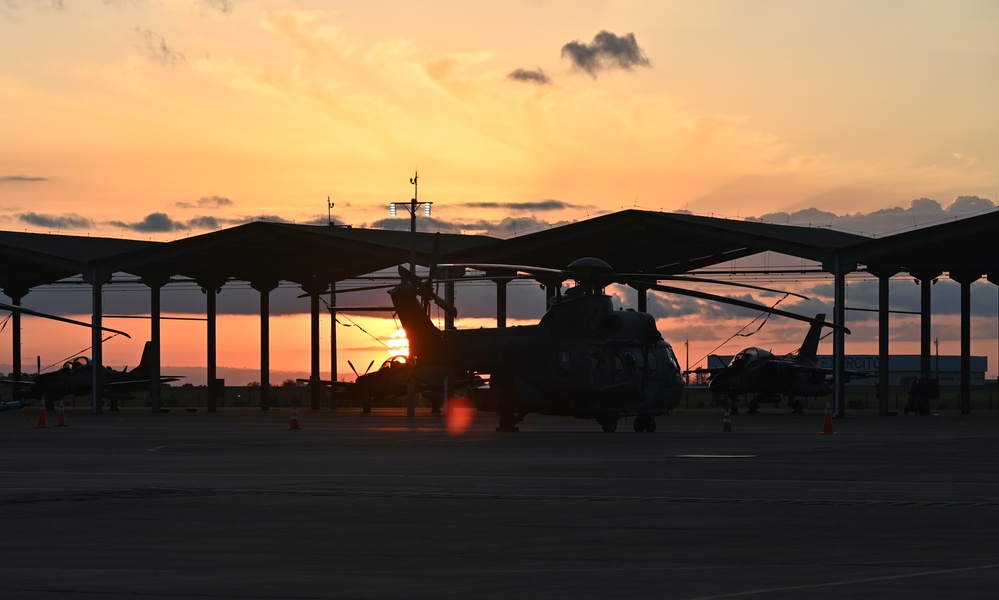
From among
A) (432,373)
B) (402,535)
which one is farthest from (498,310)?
(402,535)

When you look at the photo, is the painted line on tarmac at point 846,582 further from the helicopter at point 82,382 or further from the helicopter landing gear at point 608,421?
the helicopter at point 82,382

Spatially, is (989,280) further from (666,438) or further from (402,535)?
(402,535)

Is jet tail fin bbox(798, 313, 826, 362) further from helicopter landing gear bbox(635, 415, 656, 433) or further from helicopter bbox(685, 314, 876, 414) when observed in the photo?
helicopter landing gear bbox(635, 415, 656, 433)

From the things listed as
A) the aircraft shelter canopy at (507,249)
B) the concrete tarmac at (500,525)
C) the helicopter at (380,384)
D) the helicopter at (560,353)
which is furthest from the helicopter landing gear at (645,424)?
the helicopter at (380,384)

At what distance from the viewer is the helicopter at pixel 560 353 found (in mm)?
39125

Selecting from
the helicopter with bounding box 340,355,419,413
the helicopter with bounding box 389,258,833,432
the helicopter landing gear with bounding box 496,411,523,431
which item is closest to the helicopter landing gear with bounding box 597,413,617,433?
the helicopter with bounding box 389,258,833,432

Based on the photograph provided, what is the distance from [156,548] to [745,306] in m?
24.8

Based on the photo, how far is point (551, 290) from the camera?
61.9 metres

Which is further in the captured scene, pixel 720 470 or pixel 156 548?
pixel 720 470

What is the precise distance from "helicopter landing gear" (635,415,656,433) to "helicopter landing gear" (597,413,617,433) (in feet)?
3.64

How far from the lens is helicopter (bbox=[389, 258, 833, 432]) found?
128 ft

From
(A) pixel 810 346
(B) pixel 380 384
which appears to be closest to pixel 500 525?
(B) pixel 380 384

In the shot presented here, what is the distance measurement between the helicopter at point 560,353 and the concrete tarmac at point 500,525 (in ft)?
39.3

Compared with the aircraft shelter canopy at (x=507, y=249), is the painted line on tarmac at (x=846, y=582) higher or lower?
lower
